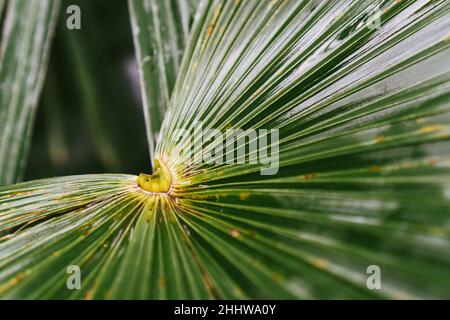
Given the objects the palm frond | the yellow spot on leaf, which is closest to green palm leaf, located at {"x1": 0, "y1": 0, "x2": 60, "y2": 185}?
the palm frond

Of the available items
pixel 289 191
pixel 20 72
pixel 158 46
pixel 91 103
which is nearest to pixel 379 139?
pixel 289 191

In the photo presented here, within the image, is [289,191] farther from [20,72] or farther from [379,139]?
[20,72]

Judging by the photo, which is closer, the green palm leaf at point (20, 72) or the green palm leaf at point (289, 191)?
the green palm leaf at point (289, 191)

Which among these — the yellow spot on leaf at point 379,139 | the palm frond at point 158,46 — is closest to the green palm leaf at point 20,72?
the palm frond at point 158,46

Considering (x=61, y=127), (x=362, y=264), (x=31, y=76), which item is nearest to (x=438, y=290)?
(x=362, y=264)

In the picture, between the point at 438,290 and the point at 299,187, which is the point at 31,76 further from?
the point at 438,290

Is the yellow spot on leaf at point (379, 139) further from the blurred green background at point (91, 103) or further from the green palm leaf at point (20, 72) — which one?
the blurred green background at point (91, 103)
